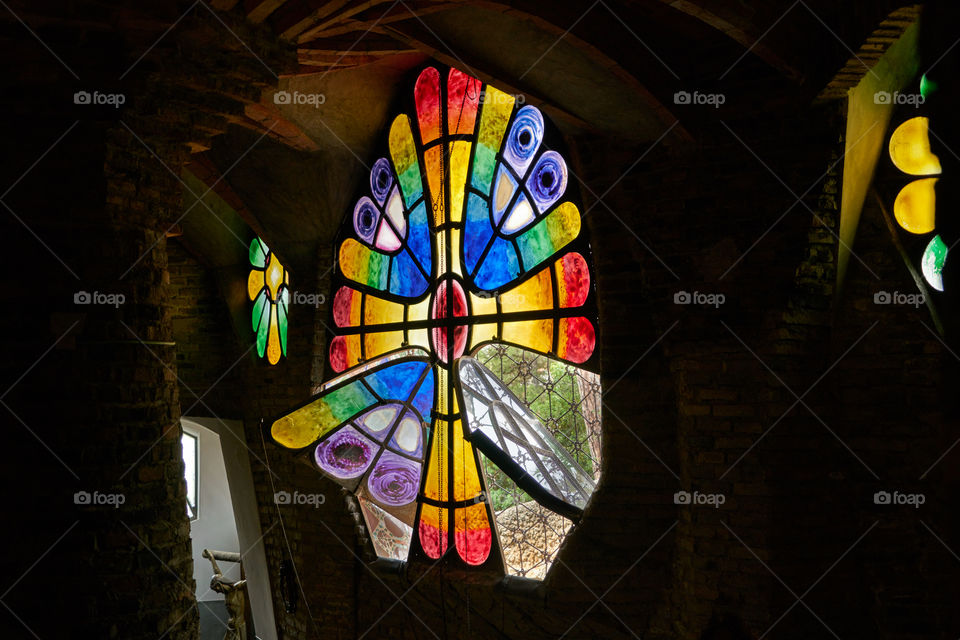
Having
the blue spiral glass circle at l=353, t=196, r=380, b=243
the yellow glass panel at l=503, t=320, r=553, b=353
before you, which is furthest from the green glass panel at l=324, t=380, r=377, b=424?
the yellow glass panel at l=503, t=320, r=553, b=353

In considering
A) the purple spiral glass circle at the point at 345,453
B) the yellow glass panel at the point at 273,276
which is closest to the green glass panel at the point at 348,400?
the purple spiral glass circle at the point at 345,453

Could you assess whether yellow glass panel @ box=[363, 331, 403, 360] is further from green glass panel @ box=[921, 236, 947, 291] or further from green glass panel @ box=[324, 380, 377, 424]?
green glass panel @ box=[921, 236, 947, 291]

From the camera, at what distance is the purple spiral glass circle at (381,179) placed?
6645mm

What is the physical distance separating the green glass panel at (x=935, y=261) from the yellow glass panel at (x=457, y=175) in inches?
121

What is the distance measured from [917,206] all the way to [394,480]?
13.5 ft

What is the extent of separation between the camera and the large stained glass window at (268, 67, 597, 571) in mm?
5348

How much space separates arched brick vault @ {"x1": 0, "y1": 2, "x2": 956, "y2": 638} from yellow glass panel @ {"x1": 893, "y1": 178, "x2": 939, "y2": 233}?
176 mm

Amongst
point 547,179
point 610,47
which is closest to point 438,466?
point 547,179

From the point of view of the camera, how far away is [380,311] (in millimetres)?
6629

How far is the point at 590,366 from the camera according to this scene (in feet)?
16.6

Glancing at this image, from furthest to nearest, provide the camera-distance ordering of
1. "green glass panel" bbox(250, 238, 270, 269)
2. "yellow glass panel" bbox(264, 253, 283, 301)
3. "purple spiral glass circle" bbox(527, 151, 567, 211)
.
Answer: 1. "green glass panel" bbox(250, 238, 270, 269)
2. "yellow glass panel" bbox(264, 253, 283, 301)
3. "purple spiral glass circle" bbox(527, 151, 567, 211)

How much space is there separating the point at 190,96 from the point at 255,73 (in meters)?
0.34

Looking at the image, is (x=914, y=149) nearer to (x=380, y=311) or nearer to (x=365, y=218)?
(x=380, y=311)

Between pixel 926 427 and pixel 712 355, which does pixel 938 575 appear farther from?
pixel 712 355
